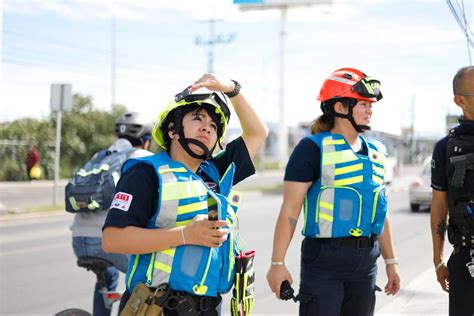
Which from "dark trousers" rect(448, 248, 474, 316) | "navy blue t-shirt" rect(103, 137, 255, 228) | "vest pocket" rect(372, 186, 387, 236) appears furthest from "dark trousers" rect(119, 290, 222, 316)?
"dark trousers" rect(448, 248, 474, 316)

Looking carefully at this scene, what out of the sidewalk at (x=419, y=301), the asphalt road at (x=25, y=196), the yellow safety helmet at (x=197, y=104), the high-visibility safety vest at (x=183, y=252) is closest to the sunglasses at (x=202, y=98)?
the yellow safety helmet at (x=197, y=104)

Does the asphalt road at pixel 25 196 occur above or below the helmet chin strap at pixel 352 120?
below

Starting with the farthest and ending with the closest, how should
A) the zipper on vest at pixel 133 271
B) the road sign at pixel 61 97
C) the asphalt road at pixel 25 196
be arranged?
the asphalt road at pixel 25 196 → the road sign at pixel 61 97 → the zipper on vest at pixel 133 271

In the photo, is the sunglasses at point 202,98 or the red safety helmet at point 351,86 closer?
the sunglasses at point 202,98

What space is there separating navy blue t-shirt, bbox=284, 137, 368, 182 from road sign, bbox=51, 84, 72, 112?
13132 millimetres

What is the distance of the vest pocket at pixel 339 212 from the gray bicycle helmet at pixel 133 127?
1.75 meters

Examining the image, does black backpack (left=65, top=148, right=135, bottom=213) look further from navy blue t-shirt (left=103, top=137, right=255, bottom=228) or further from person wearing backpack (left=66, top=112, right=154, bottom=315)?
navy blue t-shirt (left=103, top=137, right=255, bottom=228)

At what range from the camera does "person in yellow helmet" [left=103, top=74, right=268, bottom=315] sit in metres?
2.59

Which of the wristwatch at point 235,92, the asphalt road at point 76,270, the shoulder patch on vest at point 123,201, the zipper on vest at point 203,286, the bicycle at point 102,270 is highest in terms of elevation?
the wristwatch at point 235,92

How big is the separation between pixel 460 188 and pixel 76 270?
21.0 ft

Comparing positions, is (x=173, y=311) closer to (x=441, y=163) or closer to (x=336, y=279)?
(x=336, y=279)

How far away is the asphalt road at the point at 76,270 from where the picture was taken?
6.54 m

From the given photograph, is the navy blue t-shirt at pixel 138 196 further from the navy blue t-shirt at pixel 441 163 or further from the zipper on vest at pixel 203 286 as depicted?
the navy blue t-shirt at pixel 441 163

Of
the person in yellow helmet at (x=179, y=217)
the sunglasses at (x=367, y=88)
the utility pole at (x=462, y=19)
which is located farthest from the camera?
the utility pole at (x=462, y=19)
